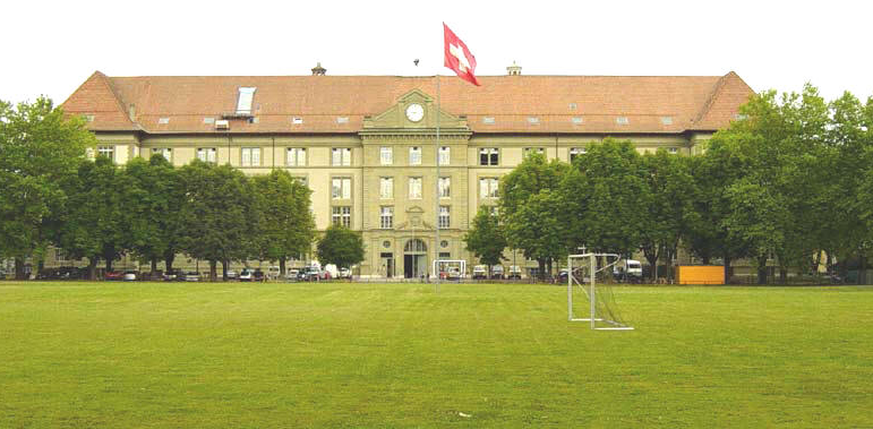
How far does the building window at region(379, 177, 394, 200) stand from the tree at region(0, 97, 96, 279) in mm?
33643

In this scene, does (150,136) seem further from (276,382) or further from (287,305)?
(276,382)

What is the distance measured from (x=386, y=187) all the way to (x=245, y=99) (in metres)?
18.5

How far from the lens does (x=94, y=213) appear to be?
3504 inches

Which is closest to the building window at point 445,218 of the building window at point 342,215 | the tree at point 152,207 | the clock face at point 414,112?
the building window at point 342,215

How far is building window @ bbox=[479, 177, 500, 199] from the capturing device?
381 ft

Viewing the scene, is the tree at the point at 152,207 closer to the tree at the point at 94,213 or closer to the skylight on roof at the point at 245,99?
the tree at the point at 94,213

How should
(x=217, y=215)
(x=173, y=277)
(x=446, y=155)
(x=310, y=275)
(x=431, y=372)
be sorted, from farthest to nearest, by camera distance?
(x=446, y=155) → (x=310, y=275) → (x=173, y=277) → (x=217, y=215) → (x=431, y=372)

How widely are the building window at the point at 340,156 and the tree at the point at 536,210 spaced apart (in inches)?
957

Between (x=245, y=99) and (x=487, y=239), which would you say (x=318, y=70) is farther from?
(x=487, y=239)

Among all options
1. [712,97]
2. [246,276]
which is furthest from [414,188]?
[712,97]

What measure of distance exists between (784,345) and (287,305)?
2303cm

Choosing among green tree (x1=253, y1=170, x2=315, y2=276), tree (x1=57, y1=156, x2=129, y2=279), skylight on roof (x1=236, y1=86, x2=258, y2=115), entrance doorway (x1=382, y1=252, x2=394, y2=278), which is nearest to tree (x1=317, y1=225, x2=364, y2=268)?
entrance doorway (x1=382, y1=252, x2=394, y2=278)

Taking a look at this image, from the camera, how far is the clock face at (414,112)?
114m

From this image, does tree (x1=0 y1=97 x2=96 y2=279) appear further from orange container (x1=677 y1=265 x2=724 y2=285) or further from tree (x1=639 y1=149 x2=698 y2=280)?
orange container (x1=677 y1=265 x2=724 y2=285)
